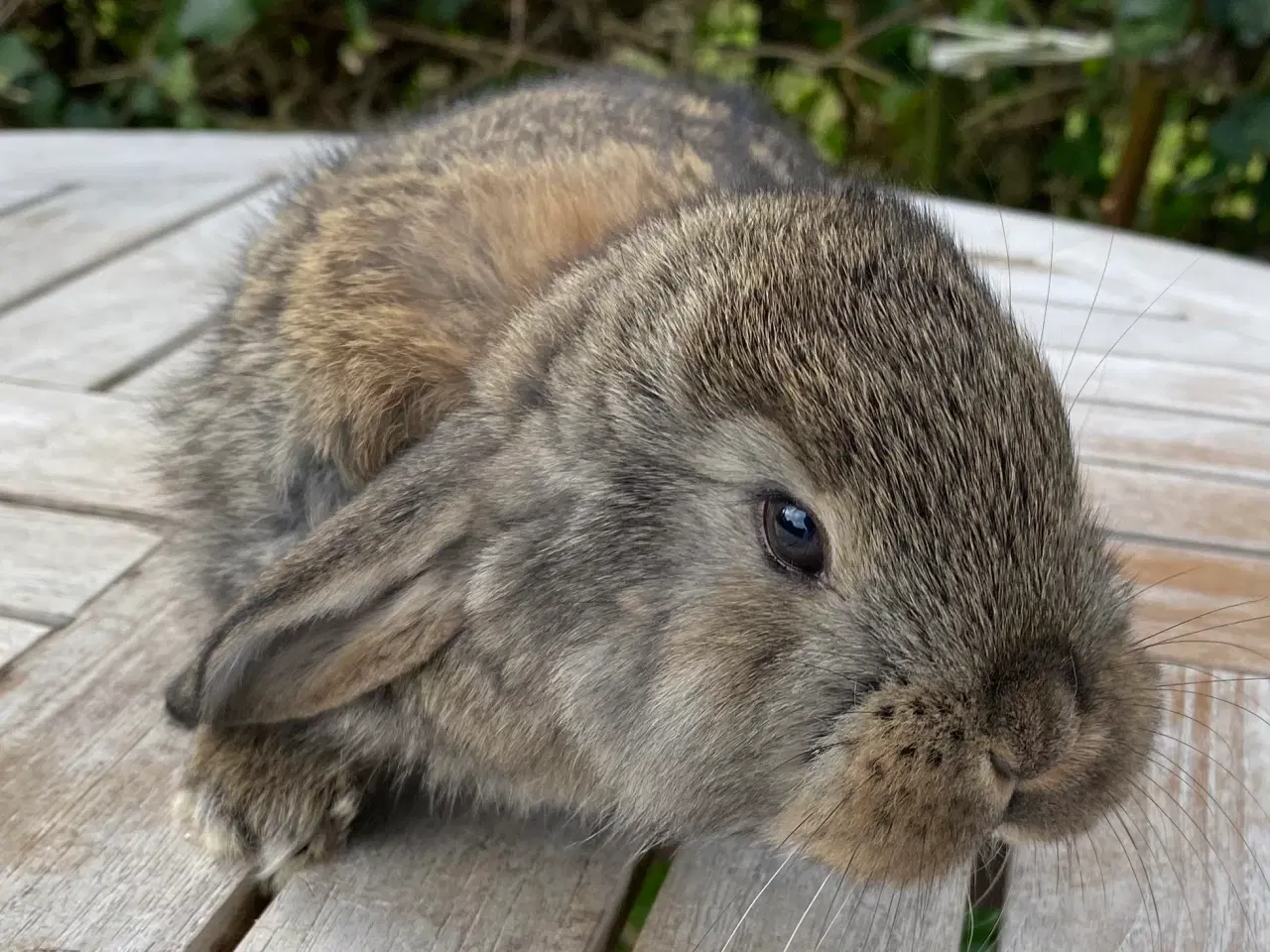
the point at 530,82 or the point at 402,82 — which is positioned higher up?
the point at 530,82

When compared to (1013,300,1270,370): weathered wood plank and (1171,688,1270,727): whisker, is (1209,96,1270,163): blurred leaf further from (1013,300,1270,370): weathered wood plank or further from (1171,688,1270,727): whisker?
(1171,688,1270,727): whisker

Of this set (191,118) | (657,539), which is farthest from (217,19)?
(657,539)

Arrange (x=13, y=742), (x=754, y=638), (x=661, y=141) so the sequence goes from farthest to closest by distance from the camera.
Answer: (x=661, y=141) → (x=13, y=742) → (x=754, y=638)

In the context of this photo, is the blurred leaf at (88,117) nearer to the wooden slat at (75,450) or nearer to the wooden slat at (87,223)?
the wooden slat at (87,223)

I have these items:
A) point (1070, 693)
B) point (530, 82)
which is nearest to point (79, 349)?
point (530, 82)

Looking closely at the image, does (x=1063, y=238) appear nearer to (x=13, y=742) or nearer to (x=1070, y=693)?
(x=1070, y=693)
